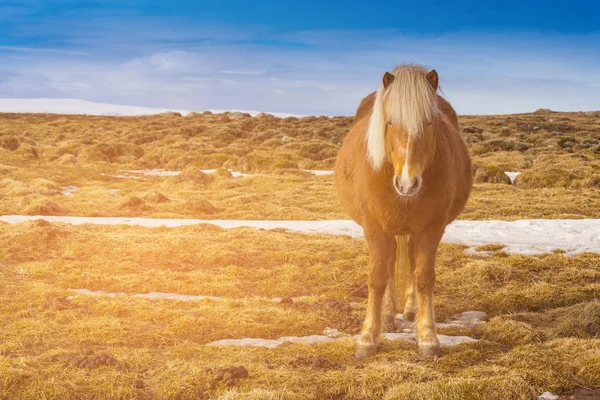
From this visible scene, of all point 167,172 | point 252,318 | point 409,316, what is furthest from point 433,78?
point 167,172

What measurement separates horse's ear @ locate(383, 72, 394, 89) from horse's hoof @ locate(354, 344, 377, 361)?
112 inches

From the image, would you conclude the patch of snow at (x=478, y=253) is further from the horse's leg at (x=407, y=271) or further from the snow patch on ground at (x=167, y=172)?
the snow patch on ground at (x=167, y=172)

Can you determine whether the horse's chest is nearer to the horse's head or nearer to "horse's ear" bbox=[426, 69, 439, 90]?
the horse's head

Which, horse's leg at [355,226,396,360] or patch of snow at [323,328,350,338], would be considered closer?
horse's leg at [355,226,396,360]

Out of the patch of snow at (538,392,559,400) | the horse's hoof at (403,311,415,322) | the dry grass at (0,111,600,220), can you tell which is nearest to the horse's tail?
the horse's hoof at (403,311,415,322)

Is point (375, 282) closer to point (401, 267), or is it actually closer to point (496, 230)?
point (401, 267)

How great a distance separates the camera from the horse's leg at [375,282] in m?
5.92

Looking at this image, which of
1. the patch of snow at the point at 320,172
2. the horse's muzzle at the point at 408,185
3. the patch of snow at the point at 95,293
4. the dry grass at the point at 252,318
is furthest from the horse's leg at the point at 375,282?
the patch of snow at the point at 320,172

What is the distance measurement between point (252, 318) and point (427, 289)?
2433mm

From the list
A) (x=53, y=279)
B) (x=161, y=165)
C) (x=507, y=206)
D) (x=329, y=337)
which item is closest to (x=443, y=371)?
(x=329, y=337)

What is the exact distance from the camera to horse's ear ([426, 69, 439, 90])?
532 cm

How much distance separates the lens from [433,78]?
536cm

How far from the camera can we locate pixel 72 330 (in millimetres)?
6562

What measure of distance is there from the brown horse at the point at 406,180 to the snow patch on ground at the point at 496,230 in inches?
222
